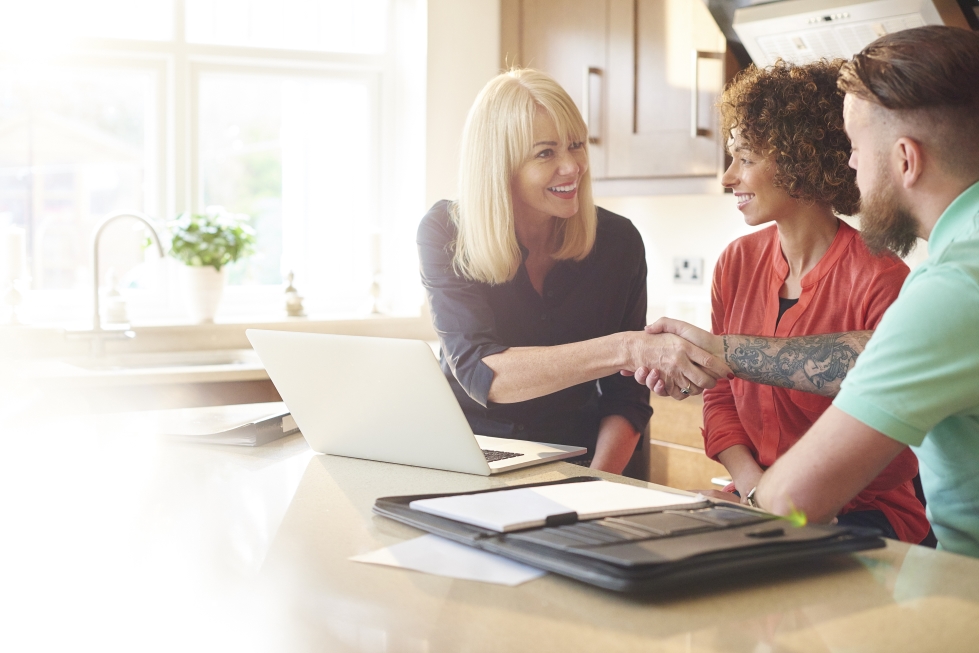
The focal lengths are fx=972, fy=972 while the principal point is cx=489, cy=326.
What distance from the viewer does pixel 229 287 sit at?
387cm

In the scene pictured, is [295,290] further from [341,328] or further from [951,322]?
[951,322]

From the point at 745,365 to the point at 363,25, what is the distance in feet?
9.45

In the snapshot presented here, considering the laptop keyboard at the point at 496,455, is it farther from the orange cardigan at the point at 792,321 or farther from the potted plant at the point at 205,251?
the potted plant at the point at 205,251

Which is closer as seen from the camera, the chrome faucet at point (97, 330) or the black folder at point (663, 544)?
the black folder at point (663, 544)

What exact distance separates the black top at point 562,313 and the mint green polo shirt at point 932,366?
2.86ft

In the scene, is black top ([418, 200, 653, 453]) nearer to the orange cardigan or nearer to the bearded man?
the orange cardigan

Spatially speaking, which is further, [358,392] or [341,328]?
[341,328]

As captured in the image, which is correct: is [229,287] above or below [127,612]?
above

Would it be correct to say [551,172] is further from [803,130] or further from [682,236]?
[682,236]

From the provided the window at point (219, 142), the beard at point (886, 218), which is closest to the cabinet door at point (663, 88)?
the window at point (219, 142)

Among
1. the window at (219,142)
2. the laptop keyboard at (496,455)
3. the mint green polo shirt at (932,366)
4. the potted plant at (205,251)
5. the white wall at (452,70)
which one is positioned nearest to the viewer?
the mint green polo shirt at (932,366)

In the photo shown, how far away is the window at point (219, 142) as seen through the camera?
358 centimetres

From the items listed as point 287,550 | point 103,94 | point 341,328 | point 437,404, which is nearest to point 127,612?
point 287,550

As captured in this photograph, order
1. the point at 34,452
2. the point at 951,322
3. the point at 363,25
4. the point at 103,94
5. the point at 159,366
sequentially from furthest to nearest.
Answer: the point at 363,25
the point at 103,94
the point at 159,366
the point at 34,452
the point at 951,322
